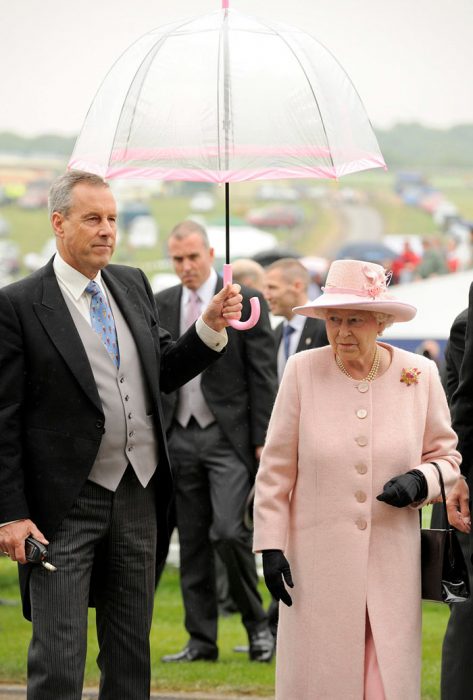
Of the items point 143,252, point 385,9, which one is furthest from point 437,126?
point 143,252

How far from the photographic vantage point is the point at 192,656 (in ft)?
24.7

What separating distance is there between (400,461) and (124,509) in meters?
0.99

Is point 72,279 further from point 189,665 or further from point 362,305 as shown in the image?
point 189,665

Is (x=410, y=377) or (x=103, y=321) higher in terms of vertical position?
(x=103, y=321)

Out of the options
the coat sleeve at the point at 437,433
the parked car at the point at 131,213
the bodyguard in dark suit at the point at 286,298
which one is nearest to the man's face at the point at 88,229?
the coat sleeve at the point at 437,433

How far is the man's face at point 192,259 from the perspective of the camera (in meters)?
7.84

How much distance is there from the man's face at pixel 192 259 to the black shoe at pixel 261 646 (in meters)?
2.01

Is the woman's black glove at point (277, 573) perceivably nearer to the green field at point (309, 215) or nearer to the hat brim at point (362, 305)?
the hat brim at point (362, 305)

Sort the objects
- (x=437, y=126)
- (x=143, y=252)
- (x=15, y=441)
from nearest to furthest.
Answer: (x=15, y=441)
(x=143, y=252)
(x=437, y=126)

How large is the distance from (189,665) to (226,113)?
12.0ft

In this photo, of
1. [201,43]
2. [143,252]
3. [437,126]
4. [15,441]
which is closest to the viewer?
[15,441]

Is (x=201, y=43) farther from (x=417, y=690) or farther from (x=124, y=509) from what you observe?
(x=417, y=690)

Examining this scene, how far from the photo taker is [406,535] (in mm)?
4715

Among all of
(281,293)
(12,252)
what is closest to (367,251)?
(12,252)
